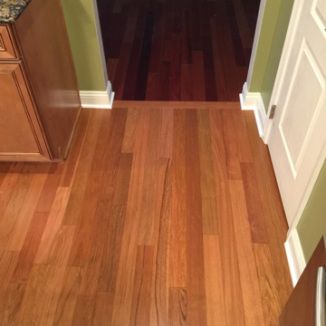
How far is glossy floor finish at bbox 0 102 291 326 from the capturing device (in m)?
1.41

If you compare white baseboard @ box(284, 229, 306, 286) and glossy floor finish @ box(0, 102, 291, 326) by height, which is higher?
white baseboard @ box(284, 229, 306, 286)

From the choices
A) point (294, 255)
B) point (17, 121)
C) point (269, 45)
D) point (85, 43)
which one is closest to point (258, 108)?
point (269, 45)

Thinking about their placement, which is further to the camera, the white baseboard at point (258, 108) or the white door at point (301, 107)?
the white baseboard at point (258, 108)

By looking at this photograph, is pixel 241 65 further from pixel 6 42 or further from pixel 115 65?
pixel 6 42

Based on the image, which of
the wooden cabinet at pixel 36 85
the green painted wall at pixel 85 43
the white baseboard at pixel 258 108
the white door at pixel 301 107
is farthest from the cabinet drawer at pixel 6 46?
the white baseboard at pixel 258 108

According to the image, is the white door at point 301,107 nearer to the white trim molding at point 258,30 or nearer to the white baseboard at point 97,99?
the white trim molding at point 258,30

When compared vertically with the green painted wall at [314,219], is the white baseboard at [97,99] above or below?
below

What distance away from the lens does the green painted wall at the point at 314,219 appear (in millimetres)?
1241

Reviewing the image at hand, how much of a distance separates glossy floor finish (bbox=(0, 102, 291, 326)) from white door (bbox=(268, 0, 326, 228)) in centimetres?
21

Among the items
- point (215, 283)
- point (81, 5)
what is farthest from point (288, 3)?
point (215, 283)

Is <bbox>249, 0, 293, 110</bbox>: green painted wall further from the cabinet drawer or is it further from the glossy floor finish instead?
the cabinet drawer

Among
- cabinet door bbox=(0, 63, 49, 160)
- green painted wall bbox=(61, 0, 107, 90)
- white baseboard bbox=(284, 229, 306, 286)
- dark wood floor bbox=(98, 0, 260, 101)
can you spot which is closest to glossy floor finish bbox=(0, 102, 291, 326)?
white baseboard bbox=(284, 229, 306, 286)

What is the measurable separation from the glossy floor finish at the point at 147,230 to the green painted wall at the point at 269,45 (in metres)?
0.25

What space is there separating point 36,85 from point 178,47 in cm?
172
